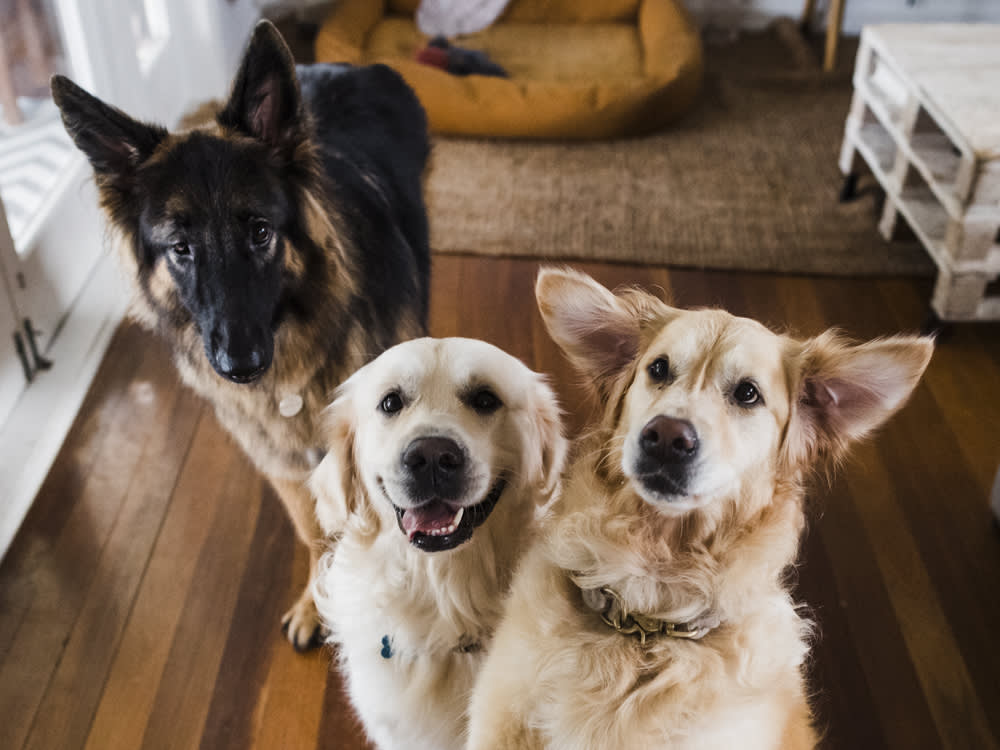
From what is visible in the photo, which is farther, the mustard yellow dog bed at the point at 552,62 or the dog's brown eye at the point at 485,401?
the mustard yellow dog bed at the point at 552,62

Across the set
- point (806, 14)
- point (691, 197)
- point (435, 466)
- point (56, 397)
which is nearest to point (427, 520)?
point (435, 466)

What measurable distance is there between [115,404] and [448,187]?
4.53ft

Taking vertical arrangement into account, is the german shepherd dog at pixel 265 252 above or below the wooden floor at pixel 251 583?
above

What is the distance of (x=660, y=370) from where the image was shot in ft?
4.10

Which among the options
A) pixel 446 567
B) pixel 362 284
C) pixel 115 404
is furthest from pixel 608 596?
pixel 115 404

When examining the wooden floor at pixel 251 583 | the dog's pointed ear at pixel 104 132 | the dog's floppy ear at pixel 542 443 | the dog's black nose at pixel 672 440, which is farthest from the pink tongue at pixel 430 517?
the dog's pointed ear at pixel 104 132

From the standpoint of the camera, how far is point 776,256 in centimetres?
297

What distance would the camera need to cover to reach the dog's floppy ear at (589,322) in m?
1.27

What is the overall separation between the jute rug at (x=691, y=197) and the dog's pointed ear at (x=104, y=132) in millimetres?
1241

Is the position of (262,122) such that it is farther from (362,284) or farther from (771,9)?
(771,9)

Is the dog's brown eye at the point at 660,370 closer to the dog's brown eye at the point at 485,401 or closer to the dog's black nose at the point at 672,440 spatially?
the dog's black nose at the point at 672,440

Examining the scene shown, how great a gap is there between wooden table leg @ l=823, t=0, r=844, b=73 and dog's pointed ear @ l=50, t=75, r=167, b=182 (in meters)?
3.23

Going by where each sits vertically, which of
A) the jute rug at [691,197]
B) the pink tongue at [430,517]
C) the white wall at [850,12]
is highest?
the pink tongue at [430,517]

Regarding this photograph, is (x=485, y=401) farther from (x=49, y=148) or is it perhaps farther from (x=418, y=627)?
(x=49, y=148)
